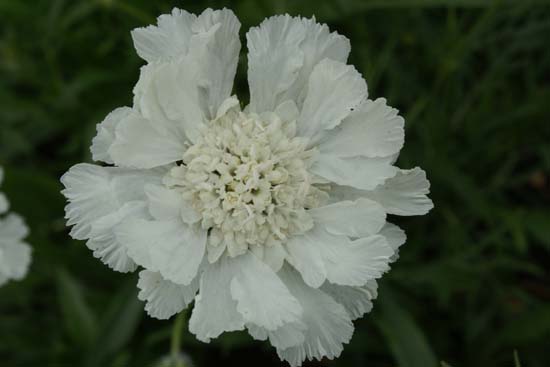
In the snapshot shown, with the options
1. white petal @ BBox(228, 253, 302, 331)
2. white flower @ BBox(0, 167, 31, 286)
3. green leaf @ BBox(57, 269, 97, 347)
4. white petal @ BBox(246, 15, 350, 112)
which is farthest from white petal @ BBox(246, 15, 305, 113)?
green leaf @ BBox(57, 269, 97, 347)

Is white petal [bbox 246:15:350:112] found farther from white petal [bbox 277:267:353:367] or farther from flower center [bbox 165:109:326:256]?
white petal [bbox 277:267:353:367]

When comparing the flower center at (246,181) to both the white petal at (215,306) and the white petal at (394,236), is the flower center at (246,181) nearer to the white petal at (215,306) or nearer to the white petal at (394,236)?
the white petal at (215,306)

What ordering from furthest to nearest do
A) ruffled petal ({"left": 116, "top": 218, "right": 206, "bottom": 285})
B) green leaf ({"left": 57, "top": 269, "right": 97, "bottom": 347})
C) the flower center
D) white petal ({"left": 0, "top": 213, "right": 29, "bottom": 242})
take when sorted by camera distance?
green leaf ({"left": 57, "top": 269, "right": 97, "bottom": 347}) → white petal ({"left": 0, "top": 213, "right": 29, "bottom": 242}) → the flower center → ruffled petal ({"left": 116, "top": 218, "right": 206, "bottom": 285})

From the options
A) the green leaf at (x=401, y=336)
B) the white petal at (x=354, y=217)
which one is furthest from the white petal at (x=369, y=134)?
the green leaf at (x=401, y=336)

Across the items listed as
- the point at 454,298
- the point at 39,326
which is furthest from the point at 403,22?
the point at 39,326

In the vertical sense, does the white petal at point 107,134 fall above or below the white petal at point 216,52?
below

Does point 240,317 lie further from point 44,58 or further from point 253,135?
point 44,58
